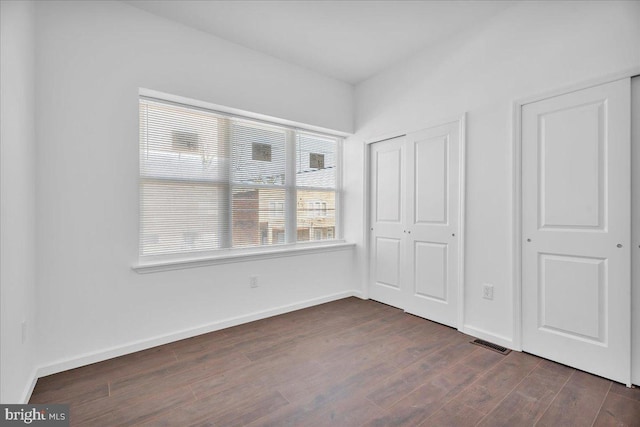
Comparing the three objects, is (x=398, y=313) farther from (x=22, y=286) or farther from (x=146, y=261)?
(x=22, y=286)

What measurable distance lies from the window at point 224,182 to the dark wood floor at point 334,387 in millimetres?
1013

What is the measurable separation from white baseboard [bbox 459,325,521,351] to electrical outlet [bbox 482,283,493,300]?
12.5 inches

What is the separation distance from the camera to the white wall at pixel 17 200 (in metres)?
1.50

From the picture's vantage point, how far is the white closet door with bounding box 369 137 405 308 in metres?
3.58

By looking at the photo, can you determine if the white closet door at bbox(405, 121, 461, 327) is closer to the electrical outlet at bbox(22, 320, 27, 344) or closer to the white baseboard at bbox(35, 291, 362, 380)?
the white baseboard at bbox(35, 291, 362, 380)

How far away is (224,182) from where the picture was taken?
3.14 meters

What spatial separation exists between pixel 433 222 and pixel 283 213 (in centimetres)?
170

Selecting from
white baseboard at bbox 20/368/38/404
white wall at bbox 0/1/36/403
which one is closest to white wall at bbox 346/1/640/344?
white wall at bbox 0/1/36/403

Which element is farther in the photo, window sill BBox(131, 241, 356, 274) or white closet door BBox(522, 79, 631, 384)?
window sill BBox(131, 241, 356, 274)

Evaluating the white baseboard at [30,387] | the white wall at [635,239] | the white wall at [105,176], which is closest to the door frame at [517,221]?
the white wall at [635,239]

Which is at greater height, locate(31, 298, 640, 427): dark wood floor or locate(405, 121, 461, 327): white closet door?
locate(405, 121, 461, 327): white closet door

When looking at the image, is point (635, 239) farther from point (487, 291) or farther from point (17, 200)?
point (17, 200)

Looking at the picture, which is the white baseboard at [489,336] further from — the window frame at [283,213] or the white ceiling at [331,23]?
the white ceiling at [331,23]

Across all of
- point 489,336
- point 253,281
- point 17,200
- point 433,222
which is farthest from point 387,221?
point 17,200
